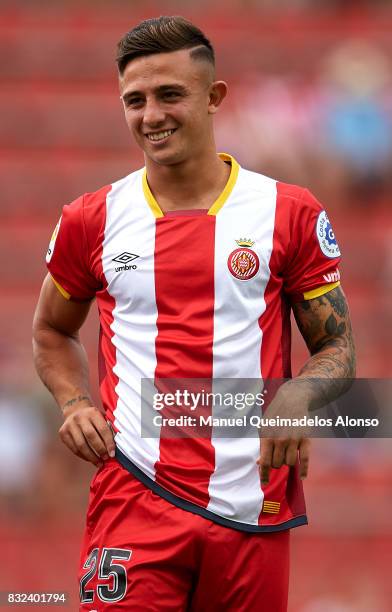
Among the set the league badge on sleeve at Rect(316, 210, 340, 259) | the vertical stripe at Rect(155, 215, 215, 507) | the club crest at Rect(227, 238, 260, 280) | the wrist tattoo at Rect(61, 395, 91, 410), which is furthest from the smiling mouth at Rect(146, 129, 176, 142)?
the wrist tattoo at Rect(61, 395, 91, 410)

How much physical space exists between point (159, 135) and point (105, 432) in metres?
0.79

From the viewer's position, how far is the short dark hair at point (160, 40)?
3.44 metres

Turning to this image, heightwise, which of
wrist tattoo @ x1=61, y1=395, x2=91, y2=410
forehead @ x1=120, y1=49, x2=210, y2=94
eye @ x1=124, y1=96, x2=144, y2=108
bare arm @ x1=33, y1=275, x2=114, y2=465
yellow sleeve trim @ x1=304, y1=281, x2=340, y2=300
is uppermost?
forehead @ x1=120, y1=49, x2=210, y2=94

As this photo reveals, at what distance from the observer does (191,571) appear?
334cm

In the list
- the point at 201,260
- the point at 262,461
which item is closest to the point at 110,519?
the point at 262,461

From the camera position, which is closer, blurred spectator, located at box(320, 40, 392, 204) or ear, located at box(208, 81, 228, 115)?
ear, located at box(208, 81, 228, 115)

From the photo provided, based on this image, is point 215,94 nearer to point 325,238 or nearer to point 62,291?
point 325,238

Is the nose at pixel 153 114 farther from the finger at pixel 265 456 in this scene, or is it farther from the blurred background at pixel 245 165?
the blurred background at pixel 245 165

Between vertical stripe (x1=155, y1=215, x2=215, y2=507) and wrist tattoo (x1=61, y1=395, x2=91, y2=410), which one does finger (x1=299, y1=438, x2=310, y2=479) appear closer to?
vertical stripe (x1=155, y1=215, x2=215, y2=507)

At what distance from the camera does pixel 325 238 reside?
3477 mm

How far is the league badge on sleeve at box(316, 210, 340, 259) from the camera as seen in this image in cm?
346

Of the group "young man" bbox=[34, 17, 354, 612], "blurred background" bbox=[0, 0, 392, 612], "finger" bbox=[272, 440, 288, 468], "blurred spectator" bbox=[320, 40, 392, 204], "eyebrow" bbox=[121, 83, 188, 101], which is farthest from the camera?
"blurred spectator" bbox=[320, 40, 392, 204]

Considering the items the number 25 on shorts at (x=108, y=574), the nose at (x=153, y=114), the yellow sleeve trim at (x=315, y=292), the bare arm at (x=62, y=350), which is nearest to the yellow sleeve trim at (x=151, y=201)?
the nose at (x=153, y=114)

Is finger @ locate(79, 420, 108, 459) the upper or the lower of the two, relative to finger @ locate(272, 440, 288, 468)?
upper
